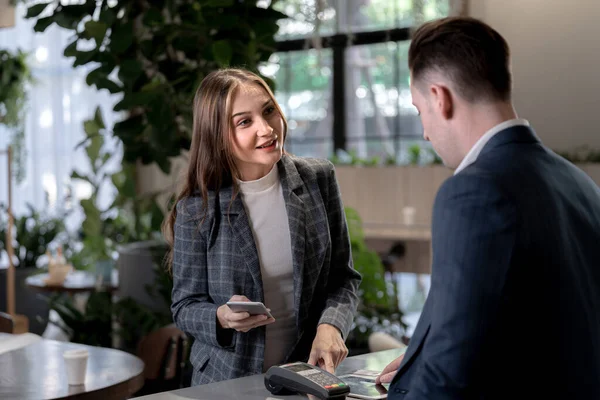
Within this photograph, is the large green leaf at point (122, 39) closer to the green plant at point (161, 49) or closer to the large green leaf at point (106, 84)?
the green plant at point (161, 49)

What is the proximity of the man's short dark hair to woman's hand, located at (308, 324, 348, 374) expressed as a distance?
891 mm

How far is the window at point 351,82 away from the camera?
26.7ft

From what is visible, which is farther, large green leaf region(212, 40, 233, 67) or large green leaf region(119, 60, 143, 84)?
large green leaf region(119, 60, 143, 84)

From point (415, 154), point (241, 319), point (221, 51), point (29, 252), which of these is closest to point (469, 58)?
point (241, 319)

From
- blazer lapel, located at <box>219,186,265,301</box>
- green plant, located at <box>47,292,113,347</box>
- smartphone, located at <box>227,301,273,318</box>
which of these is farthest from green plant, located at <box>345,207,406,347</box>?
smartphone, located at <box>227,301,273,318</box>

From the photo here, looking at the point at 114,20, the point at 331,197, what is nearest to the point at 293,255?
the point at 331,197

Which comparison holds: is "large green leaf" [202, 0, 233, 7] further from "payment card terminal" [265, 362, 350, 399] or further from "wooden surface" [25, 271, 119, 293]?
"wooden surface" [25, 271, 119, 293]

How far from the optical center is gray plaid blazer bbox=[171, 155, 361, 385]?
217 cm

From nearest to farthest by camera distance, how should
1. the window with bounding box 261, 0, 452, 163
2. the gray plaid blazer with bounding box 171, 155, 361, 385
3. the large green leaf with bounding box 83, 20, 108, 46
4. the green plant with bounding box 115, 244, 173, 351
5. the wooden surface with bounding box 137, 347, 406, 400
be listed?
the wooden surface with bounding box 137, 347, 406, 400, the gray plaid blazer with bounding box 171, 155, 361, 385, the large green leaf with bounding box 83, 20, 108, 46, the green plant with bounding box 115, 244, 173, 351, the window with bounding box 261, 0, 452, 163

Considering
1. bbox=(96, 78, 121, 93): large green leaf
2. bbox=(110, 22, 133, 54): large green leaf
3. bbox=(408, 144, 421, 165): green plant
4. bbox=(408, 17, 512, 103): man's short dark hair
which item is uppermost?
bbox=(110, 22, 133, 54): large green leaf

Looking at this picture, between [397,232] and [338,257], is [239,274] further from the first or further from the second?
[397,232]

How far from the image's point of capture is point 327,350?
2064 millimetres

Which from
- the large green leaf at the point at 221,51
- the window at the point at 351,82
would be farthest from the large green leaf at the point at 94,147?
the large green leaf at the point at 221,51

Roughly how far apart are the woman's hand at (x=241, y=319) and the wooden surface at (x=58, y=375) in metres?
0.63
